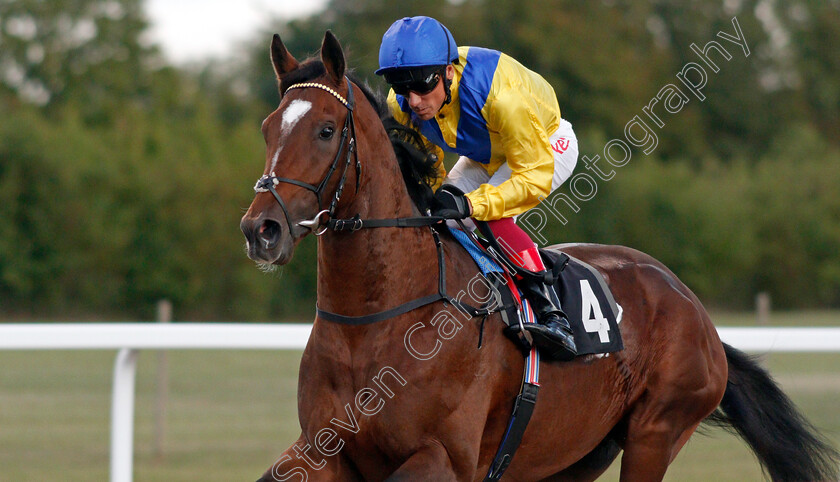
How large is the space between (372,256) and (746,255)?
67.6ft

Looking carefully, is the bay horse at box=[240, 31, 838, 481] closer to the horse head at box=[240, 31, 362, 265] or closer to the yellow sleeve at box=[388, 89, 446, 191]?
the horse head at box=[240, 31, 362, 265]

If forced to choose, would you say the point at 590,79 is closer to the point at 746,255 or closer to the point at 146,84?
the point at 746,255

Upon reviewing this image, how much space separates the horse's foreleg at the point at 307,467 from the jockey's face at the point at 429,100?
1.11 metres

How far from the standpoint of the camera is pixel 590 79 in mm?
28281

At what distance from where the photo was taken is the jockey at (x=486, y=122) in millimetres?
3145

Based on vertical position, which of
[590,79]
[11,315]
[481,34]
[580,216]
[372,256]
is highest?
[481,34]

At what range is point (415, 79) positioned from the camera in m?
3.13

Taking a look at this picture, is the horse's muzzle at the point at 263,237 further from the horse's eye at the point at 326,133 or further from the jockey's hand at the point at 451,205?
the jockey's hand at the point at 451,205

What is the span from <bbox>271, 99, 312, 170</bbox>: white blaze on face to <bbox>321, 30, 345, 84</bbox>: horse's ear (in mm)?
148

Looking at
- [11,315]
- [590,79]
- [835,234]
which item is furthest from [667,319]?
[590,79]

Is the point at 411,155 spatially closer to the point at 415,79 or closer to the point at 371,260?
the point at 415,79

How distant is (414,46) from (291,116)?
0.58 metres

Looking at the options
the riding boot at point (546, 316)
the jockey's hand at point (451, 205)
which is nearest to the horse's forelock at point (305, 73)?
the jockey's hand at point (451, 205)

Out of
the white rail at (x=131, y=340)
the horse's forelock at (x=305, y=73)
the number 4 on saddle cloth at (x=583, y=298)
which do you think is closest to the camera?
the horse's forelock at (x=305, y=73)
